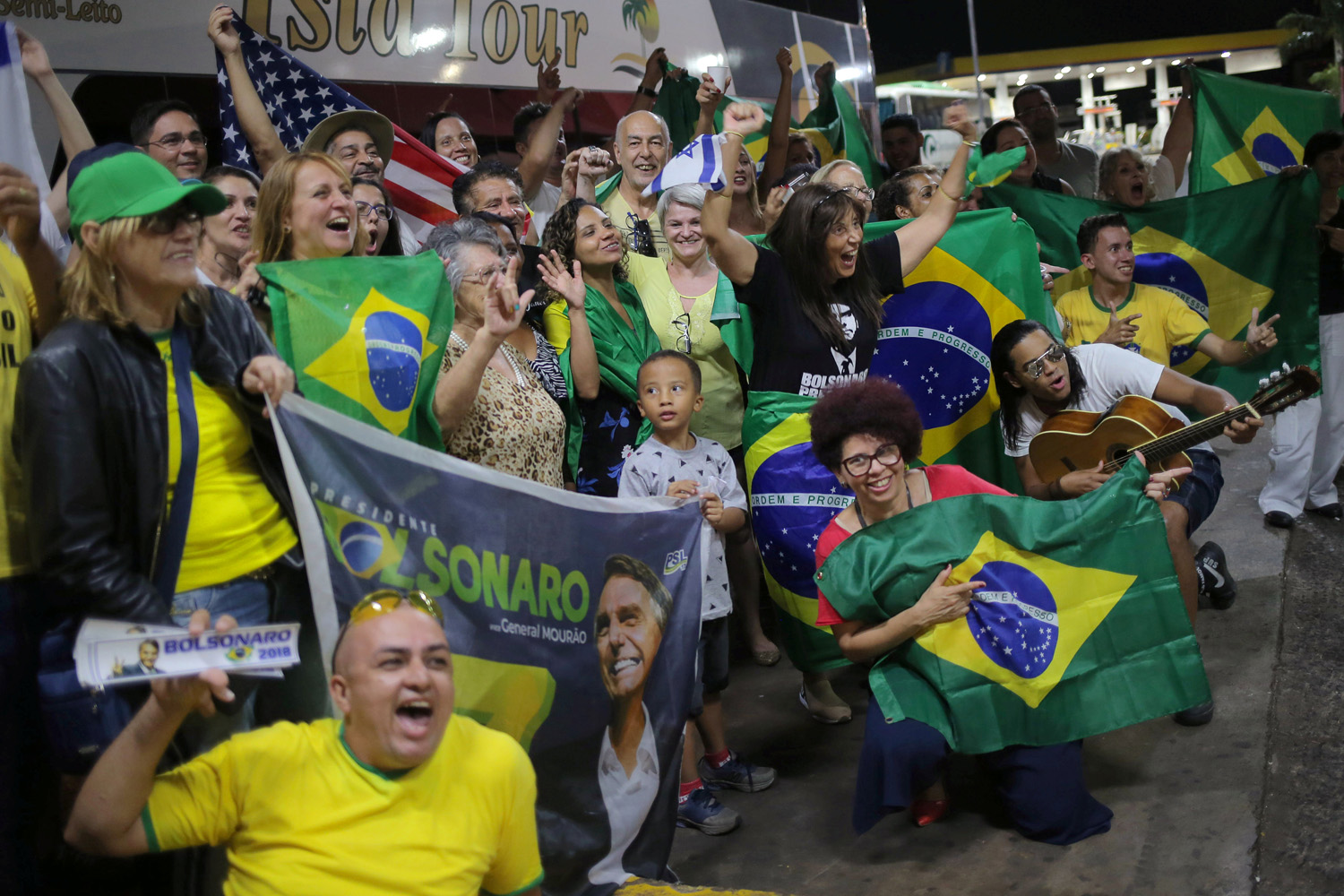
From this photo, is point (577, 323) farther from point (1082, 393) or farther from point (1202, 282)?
point (1202, 282)

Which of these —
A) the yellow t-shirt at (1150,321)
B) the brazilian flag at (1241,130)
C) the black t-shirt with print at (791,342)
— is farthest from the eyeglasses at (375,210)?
the brazilian flag at (1241,130)

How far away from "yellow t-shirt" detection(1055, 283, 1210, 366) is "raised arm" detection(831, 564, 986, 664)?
2.47 metres

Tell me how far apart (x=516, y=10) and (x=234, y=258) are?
4.52 meters

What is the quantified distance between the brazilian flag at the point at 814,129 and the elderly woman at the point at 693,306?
2.66 metres

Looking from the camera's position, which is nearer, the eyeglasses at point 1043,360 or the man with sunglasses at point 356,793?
the man with sunglasses at point 356,793

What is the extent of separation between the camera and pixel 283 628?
2.11 meters

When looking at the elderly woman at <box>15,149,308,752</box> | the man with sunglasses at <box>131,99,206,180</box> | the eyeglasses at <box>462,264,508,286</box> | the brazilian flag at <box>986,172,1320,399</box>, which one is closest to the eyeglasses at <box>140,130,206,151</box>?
the man with sunglasses at <box>131,99,206,180</box>

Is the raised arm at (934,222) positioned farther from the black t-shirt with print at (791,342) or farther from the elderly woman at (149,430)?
the elderly woman at (149,430)

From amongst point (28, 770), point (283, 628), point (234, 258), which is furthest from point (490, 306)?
point (28, 770)

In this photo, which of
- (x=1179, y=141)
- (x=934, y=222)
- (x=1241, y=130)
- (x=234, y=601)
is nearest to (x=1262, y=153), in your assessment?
(x=1241, y=130)

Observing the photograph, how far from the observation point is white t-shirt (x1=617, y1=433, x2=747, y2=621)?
3.89m

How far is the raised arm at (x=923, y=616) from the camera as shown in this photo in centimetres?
354

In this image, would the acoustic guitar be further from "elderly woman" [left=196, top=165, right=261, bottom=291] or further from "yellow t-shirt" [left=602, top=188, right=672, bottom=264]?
"elderly woman" [left=196, top=165, right=261, bottom=291]

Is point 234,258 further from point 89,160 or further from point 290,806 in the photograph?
point 290,806
